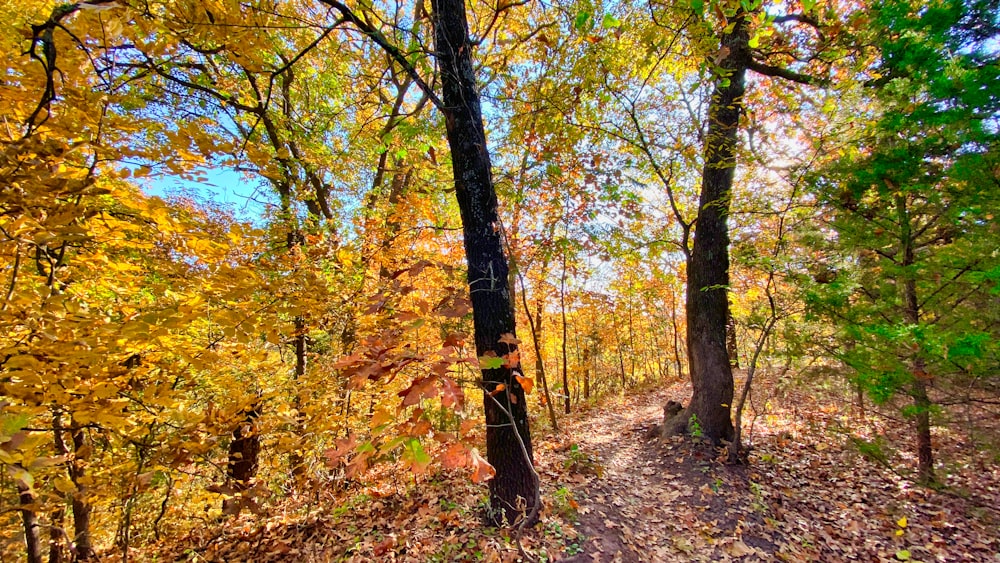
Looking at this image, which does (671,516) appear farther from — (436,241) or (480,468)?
(436,241)

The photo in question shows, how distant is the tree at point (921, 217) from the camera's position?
9.84ft

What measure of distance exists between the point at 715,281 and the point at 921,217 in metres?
2.08

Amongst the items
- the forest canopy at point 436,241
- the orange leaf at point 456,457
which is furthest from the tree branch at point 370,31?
the orange leaf at point 456,457

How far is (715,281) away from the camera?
17.1 feet

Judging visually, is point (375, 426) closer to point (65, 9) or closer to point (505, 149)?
point (65, 9)

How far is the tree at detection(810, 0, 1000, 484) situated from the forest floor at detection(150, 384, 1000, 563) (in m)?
0.59

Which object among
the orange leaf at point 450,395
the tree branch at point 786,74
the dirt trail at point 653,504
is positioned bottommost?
the dirt trail at point 653,504

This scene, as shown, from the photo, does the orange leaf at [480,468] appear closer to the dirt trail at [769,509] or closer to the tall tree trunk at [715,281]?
the dirt trail at [769,509]

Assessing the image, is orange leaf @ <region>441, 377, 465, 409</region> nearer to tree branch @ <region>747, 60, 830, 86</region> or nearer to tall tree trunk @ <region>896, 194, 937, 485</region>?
tall tree trunk @ <region>896, 194, 937, 485</region>

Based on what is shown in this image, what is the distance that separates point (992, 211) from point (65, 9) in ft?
19.5

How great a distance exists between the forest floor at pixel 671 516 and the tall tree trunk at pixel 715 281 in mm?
635

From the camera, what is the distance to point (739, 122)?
17.2ft

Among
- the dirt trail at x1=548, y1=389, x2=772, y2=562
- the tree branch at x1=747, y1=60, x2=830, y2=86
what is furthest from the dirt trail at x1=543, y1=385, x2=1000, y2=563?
the tree branch at x1=747, y1=60, x2=830, y2=86

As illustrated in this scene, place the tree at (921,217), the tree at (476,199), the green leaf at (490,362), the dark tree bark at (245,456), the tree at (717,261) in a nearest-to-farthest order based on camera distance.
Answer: the green leaf at (490,362) < the tree at (476,199) < the tree at (921,217) < the dark tree bark at (245,456) < the tree at (717,261)
